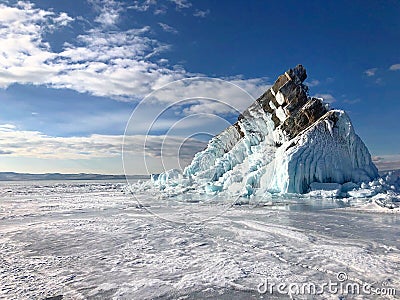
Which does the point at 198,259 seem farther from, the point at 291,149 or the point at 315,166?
the point at 315,166

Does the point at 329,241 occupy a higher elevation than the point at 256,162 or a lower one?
lower

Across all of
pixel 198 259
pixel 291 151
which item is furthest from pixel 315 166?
pixel 198 259

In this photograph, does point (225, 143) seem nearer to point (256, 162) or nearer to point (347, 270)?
point (256, 162)

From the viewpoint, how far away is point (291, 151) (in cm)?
1838

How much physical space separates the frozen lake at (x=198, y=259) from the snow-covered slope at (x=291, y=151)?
8.87 meters

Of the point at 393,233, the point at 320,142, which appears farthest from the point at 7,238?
the point at 320,142

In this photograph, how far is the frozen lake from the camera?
4.22 meters

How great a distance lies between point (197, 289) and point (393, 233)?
5822mm

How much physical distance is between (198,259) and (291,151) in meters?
14.1

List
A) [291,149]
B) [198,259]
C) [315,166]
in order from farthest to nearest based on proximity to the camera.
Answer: [291,149] → [315,166] → [198,259]

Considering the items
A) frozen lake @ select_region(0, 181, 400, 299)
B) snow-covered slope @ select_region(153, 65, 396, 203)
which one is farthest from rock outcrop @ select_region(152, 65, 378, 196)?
frozen lake @ select_region(0, 181, 400, 299)

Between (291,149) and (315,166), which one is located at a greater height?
(291,149)

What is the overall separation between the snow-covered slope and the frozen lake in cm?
887

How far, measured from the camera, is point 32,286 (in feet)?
14.4
